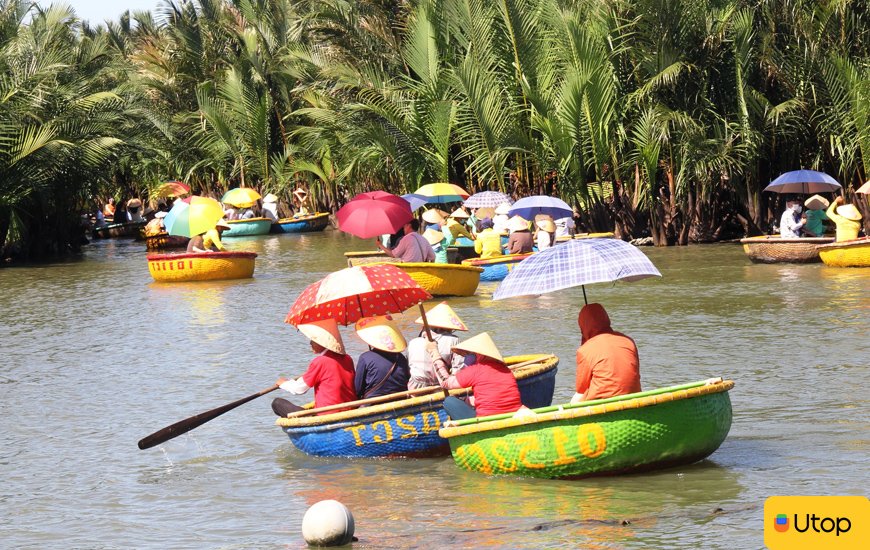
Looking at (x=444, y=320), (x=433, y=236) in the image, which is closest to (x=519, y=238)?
(x=433, y=236)

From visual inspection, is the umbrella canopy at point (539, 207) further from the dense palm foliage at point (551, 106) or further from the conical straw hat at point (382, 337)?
the conical straw hat at point (382, 337)

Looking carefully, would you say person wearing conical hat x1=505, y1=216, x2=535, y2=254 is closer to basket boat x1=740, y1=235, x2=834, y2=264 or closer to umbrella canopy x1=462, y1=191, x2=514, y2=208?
basket boat x1=740, y1=235, x2=834, y2=264

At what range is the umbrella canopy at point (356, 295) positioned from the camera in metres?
11.3

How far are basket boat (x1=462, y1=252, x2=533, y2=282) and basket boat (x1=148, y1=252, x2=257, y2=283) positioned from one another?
4.78 meters

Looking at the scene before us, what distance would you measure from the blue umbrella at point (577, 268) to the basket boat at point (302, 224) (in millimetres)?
32505

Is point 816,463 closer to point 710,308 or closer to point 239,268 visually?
point 710,308

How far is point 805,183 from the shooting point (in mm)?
25453

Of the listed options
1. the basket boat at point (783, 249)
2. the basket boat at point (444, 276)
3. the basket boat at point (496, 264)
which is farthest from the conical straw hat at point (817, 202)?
the basket boat at point (444, 276)

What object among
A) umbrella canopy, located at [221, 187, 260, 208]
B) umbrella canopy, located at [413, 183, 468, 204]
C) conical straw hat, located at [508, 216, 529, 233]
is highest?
umbrella canopy, located at [221, 187, 260, 208]

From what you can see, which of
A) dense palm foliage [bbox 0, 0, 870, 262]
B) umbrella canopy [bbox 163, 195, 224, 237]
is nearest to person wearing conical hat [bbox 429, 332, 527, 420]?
umbrella canopy [bbox 163, 195, 224, 237]

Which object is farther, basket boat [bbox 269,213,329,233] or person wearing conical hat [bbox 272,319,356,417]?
basket boat [bbox 269,213,329,233]

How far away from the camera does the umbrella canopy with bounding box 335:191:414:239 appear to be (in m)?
19.9

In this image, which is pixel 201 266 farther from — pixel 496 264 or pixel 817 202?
pixel 817 202

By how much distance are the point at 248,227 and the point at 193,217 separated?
17.4 m
